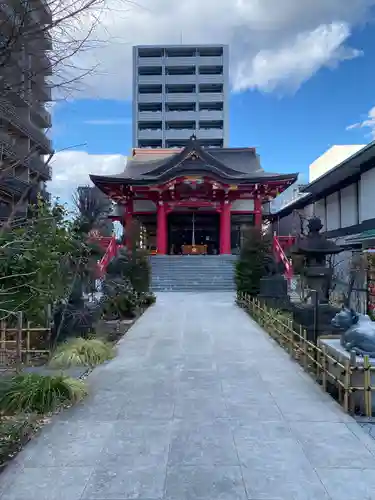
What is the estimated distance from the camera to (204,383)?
5.98 metres

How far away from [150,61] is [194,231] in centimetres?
4429

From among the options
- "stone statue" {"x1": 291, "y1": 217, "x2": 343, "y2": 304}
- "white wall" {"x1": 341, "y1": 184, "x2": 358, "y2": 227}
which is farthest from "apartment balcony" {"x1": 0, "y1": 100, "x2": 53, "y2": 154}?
"white wall" {"x1": 341, "y1": 184, "x2": 358, "y2": 227}

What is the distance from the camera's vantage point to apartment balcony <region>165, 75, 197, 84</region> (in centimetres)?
6706

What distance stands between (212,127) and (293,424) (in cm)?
6594

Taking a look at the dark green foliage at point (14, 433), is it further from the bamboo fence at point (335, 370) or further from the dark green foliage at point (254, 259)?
the dark green foliage at point (254, 259)

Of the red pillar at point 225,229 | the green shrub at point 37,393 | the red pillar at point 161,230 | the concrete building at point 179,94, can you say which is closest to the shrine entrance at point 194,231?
the red pillar at point 225,229

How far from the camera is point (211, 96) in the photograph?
6694 centimetres

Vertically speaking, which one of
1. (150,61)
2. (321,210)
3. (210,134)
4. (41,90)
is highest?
(150,61)

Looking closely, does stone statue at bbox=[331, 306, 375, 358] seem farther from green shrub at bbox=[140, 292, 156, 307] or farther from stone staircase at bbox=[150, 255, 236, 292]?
stone staircase at bbox=[150, 255, 236, 292]

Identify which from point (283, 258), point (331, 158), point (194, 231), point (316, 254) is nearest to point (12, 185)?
point (316, 254)

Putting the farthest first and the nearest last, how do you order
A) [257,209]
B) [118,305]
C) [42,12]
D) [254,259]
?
[257,209] → [254,259] → [118,305] → [42,12]

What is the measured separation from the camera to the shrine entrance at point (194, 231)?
105ft

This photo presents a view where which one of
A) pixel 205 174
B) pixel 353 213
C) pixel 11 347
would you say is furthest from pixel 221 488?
pixel 205 174

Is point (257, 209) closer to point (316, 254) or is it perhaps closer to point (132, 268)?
point (132, 268)
